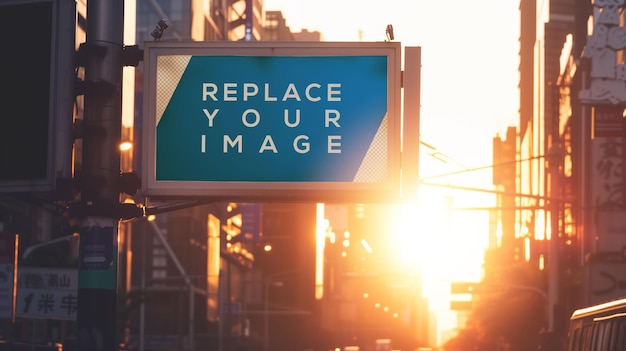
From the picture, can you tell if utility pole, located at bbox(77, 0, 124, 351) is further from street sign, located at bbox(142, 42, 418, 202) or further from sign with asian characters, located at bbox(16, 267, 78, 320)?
sign with asian characters, located at bbox(16, 267, 78, 320)

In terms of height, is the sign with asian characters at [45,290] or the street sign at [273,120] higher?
the street sign at [273,120]

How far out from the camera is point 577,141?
93.1 meters

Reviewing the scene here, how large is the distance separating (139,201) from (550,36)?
424 feet

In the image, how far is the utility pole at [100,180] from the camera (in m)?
11.9

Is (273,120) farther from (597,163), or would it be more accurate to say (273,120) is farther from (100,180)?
(597,163)

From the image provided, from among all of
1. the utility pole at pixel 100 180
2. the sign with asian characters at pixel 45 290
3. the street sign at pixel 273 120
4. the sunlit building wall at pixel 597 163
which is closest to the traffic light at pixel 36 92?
the utility pole at pixel 100 180

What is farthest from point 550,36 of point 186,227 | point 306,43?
point 306,43

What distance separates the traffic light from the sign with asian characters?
26.4m

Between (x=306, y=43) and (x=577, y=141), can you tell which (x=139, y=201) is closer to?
(x=306, y=43)

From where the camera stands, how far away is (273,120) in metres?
12.4

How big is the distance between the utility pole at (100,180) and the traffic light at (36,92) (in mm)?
213

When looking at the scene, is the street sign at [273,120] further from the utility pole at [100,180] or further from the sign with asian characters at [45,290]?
the sign with asian characters at [45,290]

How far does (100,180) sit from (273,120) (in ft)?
5.49

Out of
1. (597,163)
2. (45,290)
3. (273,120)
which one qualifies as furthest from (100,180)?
(597,163)
